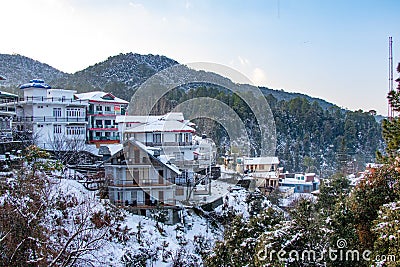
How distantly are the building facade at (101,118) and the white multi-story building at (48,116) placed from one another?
2.83 ft

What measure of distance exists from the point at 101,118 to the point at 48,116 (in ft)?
9.57

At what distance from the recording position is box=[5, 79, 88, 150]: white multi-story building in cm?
1580

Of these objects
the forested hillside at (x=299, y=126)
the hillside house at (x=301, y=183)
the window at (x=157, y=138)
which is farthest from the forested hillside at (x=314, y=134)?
the window at (x=157, y=138)

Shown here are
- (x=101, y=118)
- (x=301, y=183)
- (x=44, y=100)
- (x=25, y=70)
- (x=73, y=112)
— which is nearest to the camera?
(x=44, y=100)

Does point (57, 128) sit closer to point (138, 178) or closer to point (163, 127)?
point (163, 127)

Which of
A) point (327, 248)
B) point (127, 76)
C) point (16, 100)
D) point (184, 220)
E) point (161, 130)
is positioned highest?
point (127, 76)

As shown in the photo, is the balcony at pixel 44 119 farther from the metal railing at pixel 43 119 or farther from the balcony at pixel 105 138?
the balcony at pixel 105 138

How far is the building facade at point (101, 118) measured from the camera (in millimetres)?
18219

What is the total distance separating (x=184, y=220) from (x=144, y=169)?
2106 mm

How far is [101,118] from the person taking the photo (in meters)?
18.7

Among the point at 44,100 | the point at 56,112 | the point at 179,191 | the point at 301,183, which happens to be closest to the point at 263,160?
the point at 301,183

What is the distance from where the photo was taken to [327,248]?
4.92 meters

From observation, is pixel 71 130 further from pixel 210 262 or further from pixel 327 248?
pixel 327 248

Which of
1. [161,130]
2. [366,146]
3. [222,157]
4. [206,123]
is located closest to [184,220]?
[161,130]
